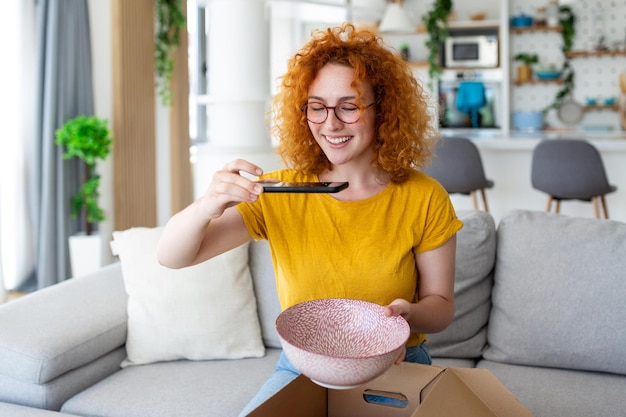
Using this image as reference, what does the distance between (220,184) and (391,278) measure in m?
0.43

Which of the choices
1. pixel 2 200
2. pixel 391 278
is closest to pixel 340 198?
pixel 391 278

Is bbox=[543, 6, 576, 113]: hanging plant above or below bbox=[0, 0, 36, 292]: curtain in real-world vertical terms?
above

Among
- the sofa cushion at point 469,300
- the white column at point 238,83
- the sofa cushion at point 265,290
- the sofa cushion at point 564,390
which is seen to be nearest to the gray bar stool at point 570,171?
the white column at point 238,83

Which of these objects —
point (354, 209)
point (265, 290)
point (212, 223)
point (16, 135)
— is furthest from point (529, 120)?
point (212, 223)

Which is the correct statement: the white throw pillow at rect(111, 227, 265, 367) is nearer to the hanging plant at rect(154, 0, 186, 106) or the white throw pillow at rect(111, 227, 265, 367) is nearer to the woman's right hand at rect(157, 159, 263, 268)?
the woman's right hand at rect(157, 159, 263, 268)

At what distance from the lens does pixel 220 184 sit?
4.12ft

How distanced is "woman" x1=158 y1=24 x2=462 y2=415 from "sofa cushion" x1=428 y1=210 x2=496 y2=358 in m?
0.61

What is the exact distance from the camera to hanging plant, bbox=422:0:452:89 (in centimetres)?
717

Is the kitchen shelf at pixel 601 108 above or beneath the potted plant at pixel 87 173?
above

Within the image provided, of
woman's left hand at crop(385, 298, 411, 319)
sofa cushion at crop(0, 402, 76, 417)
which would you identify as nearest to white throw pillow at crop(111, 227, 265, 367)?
sofa cushion at crop(0, 402, 76, 417)

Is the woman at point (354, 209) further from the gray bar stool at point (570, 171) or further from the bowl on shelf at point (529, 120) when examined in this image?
the bowl on shelf at point (529, 120)

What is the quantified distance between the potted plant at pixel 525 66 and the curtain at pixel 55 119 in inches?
181

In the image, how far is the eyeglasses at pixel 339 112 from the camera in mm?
1445

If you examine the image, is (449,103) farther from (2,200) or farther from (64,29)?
(2,200)
